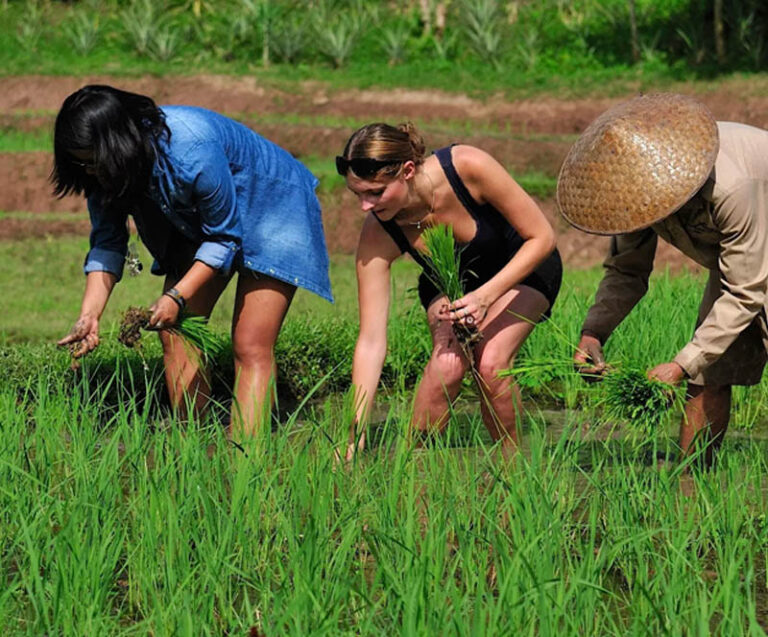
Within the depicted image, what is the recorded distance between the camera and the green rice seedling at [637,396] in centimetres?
354

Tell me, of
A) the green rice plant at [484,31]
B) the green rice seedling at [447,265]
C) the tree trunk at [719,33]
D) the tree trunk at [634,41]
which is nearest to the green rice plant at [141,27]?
the green rice plant at [484,31]

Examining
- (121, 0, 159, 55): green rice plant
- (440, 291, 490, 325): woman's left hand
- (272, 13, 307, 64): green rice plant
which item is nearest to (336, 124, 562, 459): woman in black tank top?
(440, 291, 490, 325): woman's left hand

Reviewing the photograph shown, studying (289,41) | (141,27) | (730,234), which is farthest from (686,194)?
(141,27)

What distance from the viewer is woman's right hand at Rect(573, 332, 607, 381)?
3.67 m

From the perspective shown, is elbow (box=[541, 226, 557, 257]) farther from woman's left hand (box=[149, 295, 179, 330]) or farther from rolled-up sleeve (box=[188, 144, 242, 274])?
woman's left hand (box=[149, 295, 179, 330])

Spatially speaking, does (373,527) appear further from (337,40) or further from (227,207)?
(337,40)

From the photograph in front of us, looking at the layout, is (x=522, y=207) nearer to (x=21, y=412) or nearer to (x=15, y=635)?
(x=21, y=412)

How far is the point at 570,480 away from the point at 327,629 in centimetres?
Answer: 128

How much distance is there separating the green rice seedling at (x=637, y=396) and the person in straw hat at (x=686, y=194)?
4 cm

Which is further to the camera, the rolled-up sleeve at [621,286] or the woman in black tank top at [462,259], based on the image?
the rolled-up sleeve at [621,286]

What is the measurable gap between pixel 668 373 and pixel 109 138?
1610 millimetres

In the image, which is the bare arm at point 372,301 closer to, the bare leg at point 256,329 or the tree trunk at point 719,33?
the bare leg at point 256,329

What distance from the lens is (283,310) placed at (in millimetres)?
4453

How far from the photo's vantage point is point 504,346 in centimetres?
398
